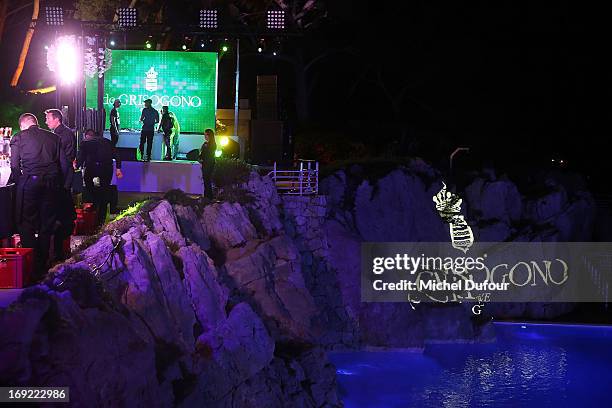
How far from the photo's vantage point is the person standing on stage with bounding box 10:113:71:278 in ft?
28.9

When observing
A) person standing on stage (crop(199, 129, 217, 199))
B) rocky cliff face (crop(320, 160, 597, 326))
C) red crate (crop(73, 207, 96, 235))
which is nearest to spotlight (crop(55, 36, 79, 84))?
person standing on stage (crop(199, 129, 217, 199))

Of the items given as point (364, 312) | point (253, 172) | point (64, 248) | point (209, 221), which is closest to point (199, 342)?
point (64, 248)

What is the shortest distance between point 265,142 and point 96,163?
34.8 ft

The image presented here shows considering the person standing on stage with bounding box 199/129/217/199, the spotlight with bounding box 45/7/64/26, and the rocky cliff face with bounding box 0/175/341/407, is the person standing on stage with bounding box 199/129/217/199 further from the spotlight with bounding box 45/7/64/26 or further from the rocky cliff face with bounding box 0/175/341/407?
the spotlight with bounding box 45/7/64/26

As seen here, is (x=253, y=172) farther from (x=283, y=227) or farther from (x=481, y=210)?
(x=481, y=210)

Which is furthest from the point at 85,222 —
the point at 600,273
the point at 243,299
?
the point at 600,273

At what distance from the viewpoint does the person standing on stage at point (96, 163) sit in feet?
37.9

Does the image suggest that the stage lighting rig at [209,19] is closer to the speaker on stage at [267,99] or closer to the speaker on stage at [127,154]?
the speaker on stage at [127,154]

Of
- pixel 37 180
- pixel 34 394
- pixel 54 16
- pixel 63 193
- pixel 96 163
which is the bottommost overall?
pixel 34 394

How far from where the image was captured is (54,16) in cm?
1600

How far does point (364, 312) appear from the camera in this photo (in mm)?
20156

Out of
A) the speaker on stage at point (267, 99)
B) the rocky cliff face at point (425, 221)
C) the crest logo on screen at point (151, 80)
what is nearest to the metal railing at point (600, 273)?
the rocky cliff face at point (425, 221)

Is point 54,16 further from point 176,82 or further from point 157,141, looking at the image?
point 176,82

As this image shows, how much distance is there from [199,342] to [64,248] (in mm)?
2366
